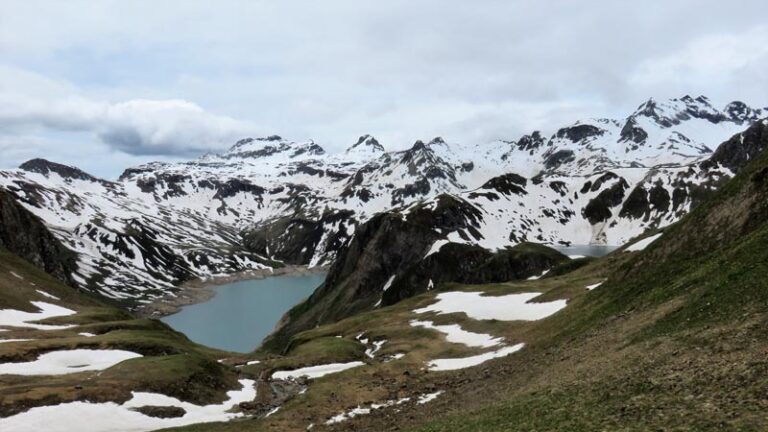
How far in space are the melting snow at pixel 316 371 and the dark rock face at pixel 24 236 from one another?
402ft

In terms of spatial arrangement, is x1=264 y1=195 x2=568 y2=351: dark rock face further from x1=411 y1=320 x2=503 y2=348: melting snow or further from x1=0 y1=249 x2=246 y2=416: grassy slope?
x1=0 y1=249 x2=246 y2=416: grassy slope

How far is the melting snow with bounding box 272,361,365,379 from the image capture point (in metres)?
55.0

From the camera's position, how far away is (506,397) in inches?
1176

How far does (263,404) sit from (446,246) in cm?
11522

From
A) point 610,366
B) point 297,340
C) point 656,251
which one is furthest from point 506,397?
point 297,340

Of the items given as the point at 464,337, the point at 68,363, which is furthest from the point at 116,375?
the point at 464,337

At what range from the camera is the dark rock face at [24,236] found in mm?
146400

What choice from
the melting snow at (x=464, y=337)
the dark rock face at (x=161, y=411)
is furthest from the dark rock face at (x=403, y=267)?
the dark rock face at (x=161, y=411)

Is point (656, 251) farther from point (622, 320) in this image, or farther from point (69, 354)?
point (69, 354)

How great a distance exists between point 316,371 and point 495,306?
2911 cm

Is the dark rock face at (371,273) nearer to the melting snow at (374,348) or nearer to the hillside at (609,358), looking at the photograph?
the melting snow at (374,348)

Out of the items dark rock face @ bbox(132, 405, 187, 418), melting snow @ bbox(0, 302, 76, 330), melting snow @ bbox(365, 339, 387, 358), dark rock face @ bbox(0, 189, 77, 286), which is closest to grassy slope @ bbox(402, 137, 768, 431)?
dark rock face @ bbox(132, 405, 187, 418)

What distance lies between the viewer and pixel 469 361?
49.9 meters

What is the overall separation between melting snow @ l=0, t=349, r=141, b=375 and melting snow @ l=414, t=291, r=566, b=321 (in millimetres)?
43683
